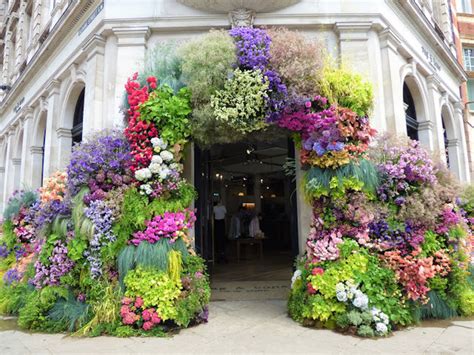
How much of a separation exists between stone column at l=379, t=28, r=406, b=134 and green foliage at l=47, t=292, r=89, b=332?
643 centimetres

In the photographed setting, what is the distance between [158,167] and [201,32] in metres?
3.36

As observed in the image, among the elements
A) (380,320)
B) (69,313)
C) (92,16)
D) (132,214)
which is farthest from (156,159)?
(92,16)

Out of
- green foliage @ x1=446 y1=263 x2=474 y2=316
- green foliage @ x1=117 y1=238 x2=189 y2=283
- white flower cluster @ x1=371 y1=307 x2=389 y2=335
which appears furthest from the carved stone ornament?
green foliage @ x1=446 y1=263 x2=474 y2=316

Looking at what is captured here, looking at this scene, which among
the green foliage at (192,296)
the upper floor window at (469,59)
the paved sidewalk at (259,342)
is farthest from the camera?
the upper floor window at (469,59)

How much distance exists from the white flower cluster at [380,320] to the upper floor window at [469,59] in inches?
714

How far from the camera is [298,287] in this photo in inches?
202

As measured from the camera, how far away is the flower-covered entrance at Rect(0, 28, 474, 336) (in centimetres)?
463

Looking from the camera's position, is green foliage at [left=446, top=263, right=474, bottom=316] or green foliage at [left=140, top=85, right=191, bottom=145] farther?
green foliage at [left=140, top=85, right=191, bottom=145]

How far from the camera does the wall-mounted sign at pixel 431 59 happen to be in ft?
31.2

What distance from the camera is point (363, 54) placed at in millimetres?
6551

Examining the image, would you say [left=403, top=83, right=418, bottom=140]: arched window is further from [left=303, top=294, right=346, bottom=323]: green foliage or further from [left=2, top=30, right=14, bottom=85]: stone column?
[left=2, top=30, right=14, bottom=85]: stone column

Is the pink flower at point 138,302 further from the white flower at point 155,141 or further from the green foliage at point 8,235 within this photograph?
the green foliage at point 8,235

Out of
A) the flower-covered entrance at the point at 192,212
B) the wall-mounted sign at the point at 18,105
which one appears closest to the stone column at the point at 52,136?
the flower-covered entrance at the point at 192,212

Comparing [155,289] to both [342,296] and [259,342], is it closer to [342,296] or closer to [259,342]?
[259,342]
